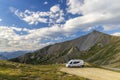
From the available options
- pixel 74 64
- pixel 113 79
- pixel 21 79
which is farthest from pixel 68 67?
pixel 21 79

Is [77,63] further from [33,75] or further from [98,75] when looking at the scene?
[33,75]

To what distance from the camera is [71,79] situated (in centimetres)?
5675

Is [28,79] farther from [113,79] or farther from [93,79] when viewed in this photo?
[113,79]

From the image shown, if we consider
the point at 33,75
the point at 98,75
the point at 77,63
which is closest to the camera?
the point at 33,75

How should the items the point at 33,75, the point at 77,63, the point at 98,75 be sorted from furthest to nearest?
the point at 77,63 < the point at 98,75 < the point at 33,75

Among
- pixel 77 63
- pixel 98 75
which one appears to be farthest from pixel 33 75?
pixel 77 63

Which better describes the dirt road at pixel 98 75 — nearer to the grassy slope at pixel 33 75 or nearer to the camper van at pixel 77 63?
the grassy slope at pixel 33 75

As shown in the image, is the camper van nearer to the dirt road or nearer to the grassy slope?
the dirt road

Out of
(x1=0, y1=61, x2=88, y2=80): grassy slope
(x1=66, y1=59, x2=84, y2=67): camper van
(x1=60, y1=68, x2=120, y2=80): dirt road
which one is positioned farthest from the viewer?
(x1=66, y1=59, x2=84, y2=67): camper van

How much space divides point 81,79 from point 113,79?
9.17 m

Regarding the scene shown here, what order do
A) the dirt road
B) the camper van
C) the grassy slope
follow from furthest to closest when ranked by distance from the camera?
the camper van → the dirt road → the grassy slope

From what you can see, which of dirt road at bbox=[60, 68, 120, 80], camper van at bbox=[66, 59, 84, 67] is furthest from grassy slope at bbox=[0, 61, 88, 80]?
camper van at bbox=[66, 59, 84, 67]

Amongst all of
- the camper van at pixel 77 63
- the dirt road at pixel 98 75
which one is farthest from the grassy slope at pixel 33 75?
the camper van at pixel 77 63

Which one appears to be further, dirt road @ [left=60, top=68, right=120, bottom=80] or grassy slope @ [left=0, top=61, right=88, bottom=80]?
dirt road @ [left=60, top=68, right=120, bottom=80]
